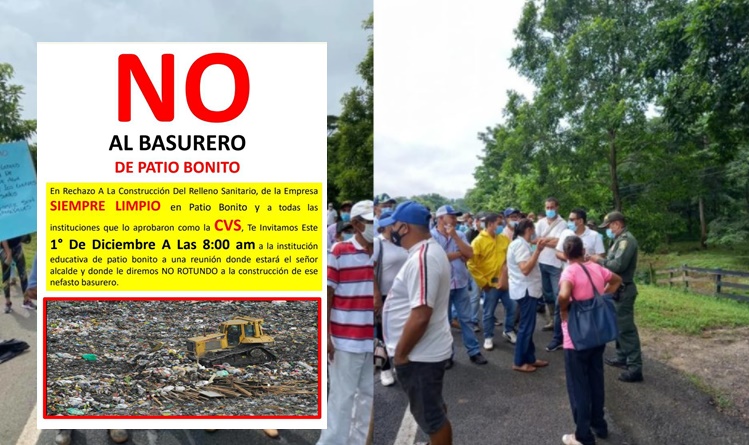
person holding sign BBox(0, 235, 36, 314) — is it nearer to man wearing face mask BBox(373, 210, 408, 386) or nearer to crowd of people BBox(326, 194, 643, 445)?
crowd of people BBox(326, 194, 643, 445)

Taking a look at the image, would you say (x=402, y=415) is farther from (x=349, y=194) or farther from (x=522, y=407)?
(x=349, y=194)

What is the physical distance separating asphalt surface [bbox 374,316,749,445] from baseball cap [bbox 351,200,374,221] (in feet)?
4.22

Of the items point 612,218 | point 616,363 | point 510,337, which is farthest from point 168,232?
point 510,337

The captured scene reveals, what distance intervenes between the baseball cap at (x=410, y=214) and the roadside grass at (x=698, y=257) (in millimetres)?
3649

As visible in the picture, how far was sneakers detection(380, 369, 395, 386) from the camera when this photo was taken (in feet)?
10.8

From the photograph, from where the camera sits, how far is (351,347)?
1.88 metres

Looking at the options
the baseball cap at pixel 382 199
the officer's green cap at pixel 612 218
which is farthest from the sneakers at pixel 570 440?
the baseball cap at pixel 382 199

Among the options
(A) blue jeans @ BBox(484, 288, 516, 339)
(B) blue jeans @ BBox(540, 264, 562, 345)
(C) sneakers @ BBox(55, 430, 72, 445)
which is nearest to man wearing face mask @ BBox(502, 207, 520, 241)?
(B) blue jeans @ BBox(540, 264, 562, 345)

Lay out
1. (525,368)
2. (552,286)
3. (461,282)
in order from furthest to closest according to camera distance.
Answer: (552,286) → (461,282) → (525,368)

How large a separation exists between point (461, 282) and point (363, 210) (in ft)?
9.18

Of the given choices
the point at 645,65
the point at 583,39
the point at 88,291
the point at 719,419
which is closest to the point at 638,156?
the point at 645,65

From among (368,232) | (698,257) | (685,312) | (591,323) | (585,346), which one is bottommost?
(685,312)

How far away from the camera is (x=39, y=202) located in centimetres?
139

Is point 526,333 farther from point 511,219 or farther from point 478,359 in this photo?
point 511,219
